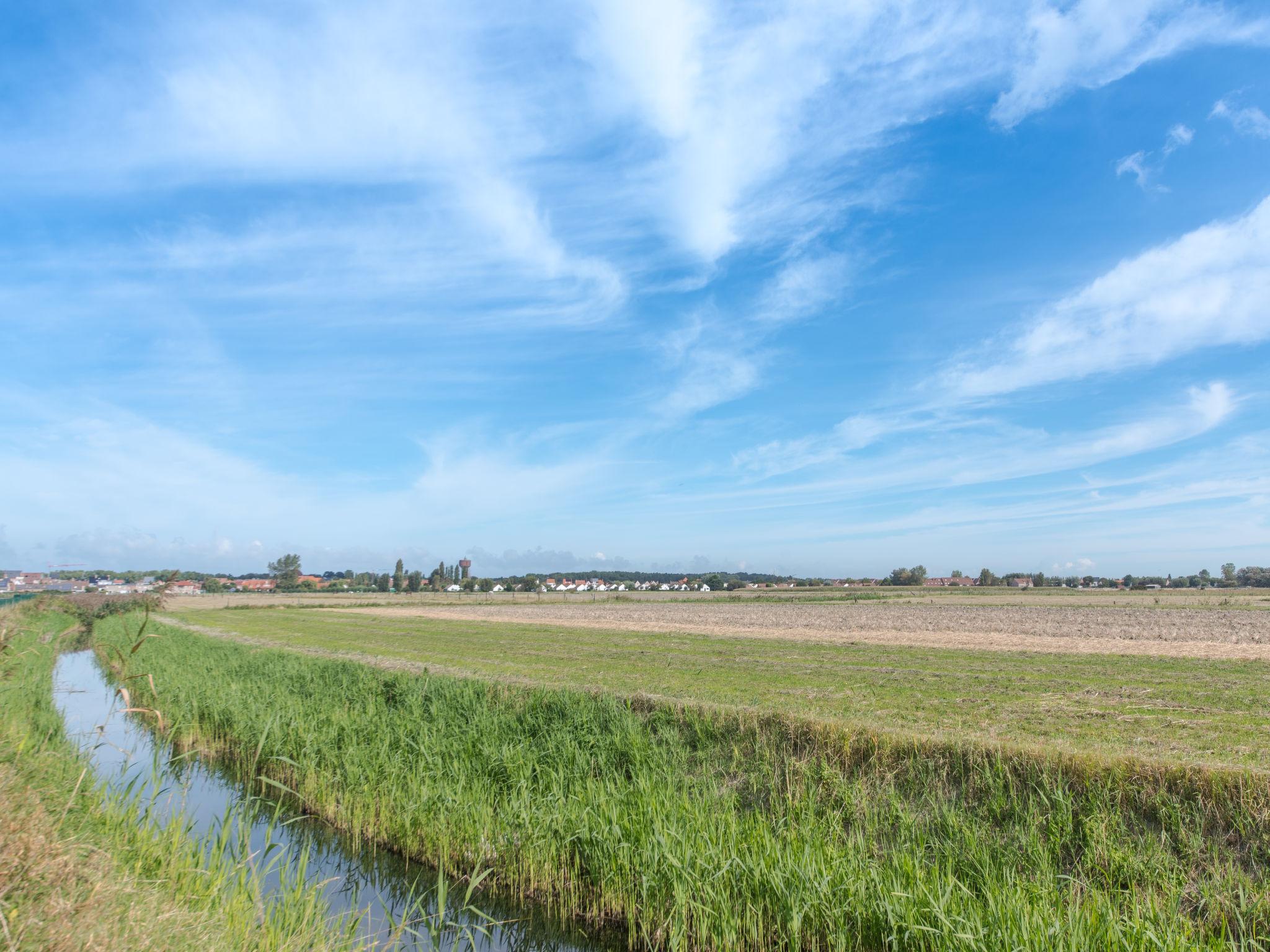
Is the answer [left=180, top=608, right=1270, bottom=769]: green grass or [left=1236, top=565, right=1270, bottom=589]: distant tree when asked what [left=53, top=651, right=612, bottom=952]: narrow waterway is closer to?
[left=180, top=608, right=1270, bottom=769]: green grass

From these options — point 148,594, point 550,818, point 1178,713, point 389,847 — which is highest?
point 148,594

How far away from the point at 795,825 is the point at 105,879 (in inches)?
312

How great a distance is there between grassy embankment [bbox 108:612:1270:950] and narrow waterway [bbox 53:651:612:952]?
390 millimetres

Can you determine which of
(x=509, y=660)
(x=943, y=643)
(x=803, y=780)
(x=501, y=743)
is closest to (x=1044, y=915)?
(x=803, y=780)

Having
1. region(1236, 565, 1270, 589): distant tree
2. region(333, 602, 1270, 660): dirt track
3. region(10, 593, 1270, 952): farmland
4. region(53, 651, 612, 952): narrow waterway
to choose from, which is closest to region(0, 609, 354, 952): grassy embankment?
region(53, 651, 612, 952): narrow waterway

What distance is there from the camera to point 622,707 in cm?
1545

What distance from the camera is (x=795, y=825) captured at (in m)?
9.95

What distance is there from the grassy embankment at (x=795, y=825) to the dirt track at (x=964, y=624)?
823 inches

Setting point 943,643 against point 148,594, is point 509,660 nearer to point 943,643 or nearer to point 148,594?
point 943,643

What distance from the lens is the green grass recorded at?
12.3 metres

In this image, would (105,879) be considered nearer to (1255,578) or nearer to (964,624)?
(964,624)

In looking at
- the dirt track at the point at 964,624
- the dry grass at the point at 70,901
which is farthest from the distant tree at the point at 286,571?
the dry grass at the point at 70,901

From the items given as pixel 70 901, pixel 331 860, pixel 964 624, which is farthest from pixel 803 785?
pixel 964 624

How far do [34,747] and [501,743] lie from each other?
7.48 metres
